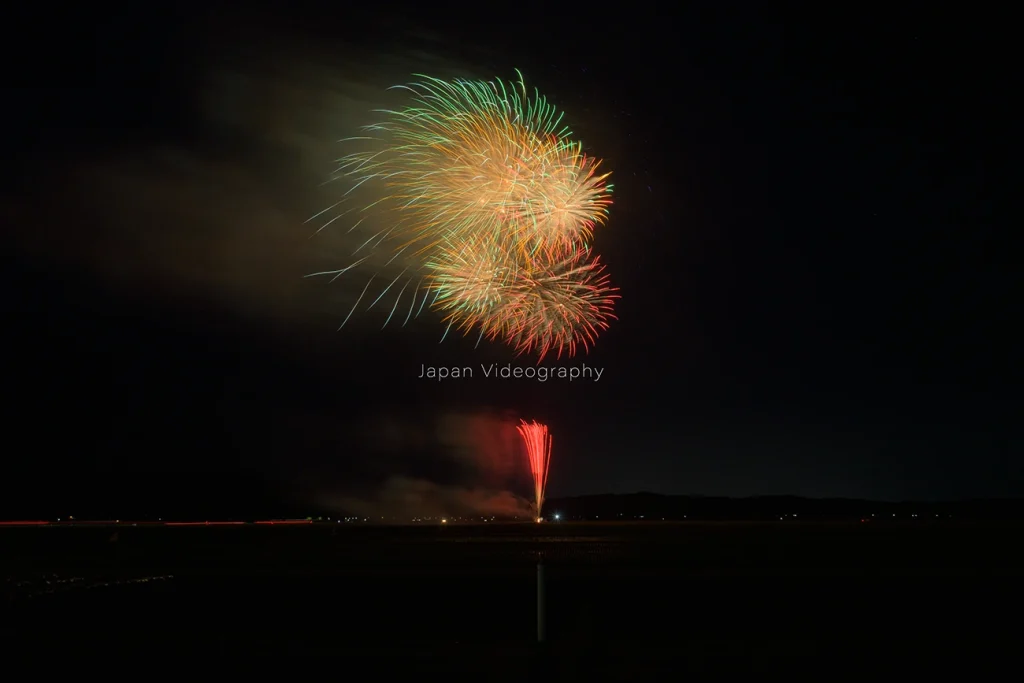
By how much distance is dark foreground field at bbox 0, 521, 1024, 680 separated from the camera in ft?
35.3

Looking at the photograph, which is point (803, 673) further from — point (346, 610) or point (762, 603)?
point (346, 610)

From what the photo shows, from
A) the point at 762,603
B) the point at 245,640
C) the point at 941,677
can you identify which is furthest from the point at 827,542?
the point at 245,640

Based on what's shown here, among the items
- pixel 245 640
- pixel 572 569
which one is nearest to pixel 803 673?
pixel 245 640

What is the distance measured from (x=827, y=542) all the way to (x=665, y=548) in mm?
10223

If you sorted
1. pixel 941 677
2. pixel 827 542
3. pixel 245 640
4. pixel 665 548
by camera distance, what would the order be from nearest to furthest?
pixel 941 677 < pixel 245 640 < pixel 665 548 < pixel 827 542

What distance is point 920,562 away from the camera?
82.3 feet

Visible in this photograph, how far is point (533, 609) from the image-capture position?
15070mm

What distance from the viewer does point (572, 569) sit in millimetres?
22531

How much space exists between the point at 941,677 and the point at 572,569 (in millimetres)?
13650

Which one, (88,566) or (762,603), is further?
(88,566)

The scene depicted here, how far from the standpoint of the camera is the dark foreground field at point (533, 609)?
424 inches

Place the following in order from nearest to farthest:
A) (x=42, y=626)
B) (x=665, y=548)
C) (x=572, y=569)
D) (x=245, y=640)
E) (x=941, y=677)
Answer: (x=941, y=677)
(x=245, y=640)
(x=42, y=626)
(x=572, y=569)
(x=665, y=548)

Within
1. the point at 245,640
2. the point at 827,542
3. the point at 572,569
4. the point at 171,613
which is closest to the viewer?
the point at 245,640

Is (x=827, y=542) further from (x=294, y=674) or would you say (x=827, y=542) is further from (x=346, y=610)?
(x=294, y=674)
